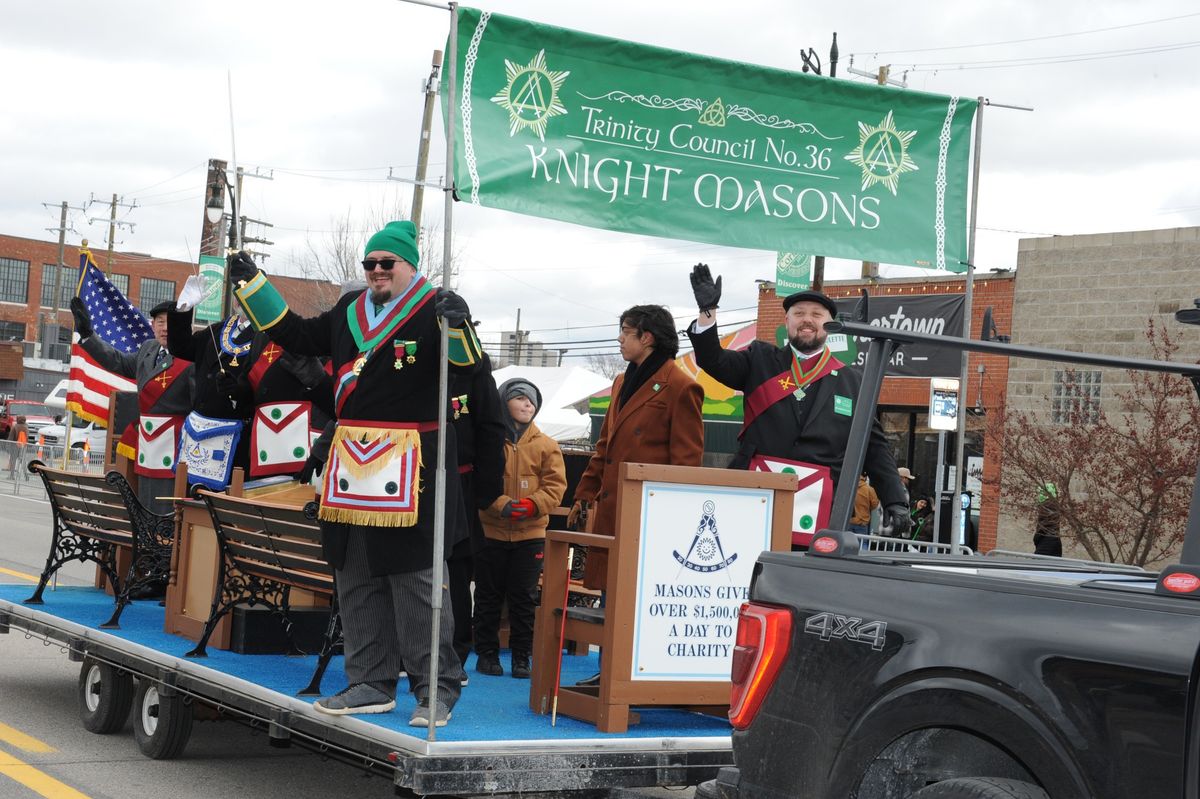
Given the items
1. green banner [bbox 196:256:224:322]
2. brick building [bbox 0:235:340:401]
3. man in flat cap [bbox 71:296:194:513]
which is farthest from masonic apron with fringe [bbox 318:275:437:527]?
brick building [bbox 0:235:340:401]

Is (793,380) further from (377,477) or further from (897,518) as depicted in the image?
(377,477)

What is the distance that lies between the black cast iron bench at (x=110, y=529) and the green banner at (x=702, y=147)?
3727 mm

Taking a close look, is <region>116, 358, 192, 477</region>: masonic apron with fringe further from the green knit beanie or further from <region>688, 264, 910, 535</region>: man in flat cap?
Answer: <region>688, 264, 910, 535</region>: man in flat cap

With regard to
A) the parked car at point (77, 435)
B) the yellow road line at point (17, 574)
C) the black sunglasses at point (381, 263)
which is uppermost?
the black sunglasses at point (381, 263)

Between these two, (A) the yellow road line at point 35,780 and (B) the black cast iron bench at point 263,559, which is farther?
(B) the black cast iron bench at point 263,559

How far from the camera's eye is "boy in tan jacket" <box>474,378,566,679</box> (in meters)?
7.63

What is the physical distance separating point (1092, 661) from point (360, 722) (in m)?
3.08

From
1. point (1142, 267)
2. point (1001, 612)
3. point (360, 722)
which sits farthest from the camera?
point (1142, 267)

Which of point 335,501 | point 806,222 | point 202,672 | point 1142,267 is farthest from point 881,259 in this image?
point 1142,267

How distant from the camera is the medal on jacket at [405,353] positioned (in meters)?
5.82

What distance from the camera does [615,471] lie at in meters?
6.84

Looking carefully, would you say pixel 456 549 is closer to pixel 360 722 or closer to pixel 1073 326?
pixel 360 722

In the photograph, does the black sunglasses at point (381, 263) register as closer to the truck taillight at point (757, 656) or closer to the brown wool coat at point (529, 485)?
the brown wool coat at point (529, 485)

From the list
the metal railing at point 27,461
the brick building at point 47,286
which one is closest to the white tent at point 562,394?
the metal railing at point 27,461
